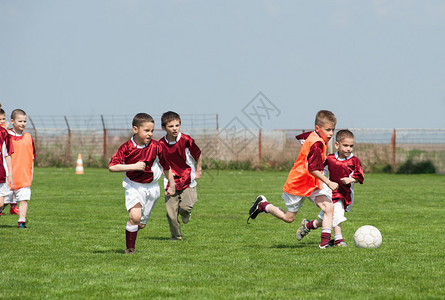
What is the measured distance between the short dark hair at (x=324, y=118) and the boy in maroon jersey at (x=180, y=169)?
2031 millimetres

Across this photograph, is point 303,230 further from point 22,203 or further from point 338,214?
point 22,203

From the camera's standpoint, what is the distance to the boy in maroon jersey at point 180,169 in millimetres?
10578

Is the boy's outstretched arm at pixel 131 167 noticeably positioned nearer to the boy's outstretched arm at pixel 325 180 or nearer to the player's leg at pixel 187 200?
the boy's outstretched arm at pixel 325 180

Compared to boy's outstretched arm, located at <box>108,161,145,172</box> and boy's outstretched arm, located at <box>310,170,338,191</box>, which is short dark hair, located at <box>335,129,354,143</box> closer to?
boy's outstretched arm, located at <box>310,170,338,191</box>

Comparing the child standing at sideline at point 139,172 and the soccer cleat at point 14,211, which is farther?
the soccer cleat at point 14,211

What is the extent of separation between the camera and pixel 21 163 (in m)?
12.6

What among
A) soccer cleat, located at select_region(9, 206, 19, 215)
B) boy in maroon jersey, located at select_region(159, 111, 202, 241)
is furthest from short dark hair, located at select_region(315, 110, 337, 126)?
soccer cleat, located at select_region(9, 206, 19, 215)

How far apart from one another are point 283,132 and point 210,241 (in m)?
27.9

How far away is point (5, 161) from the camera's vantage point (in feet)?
37.3

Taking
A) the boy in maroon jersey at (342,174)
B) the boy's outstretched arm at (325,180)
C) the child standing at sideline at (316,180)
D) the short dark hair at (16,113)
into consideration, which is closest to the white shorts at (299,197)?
the child standing at sideline at (316,180)

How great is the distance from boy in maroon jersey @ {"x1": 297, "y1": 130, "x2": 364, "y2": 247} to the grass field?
1.34 ft

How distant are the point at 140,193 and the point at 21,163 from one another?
14.9ft

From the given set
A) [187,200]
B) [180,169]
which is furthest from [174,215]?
[180,169]

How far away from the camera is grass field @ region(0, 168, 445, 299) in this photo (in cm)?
635
